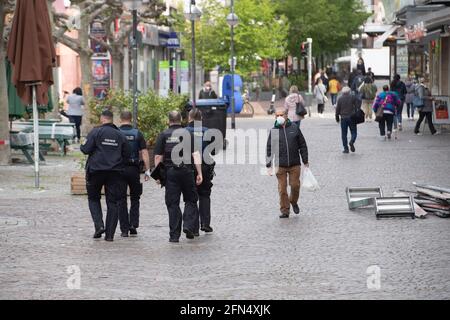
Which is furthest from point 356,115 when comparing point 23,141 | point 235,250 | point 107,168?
point 235,250

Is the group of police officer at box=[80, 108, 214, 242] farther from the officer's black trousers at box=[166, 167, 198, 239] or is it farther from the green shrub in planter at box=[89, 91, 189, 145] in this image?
the green shrub in planter at box=[89, 91, 189, 145]

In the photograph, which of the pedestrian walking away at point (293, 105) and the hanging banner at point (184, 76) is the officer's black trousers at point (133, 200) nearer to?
the pedestrian walking away at point (293, 105)

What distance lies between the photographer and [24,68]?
70.0ft

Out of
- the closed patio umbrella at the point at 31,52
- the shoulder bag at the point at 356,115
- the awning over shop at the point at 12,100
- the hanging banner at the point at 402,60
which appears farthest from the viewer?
the hanging banner at the point at 402,60

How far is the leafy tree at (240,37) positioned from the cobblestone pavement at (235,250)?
39.2 metres

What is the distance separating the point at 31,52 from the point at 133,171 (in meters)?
6.45

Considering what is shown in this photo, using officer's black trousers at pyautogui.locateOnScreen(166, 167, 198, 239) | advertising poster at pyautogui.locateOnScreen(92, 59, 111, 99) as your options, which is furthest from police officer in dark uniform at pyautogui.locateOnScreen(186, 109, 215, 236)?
advertising poster at pyautogui.locateOnScreen(92, 59, 111, 99)

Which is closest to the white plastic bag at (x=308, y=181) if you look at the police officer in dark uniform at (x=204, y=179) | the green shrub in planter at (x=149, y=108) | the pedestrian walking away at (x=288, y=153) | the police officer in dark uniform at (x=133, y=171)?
the pedestrian walking away at (x=288, y=153)

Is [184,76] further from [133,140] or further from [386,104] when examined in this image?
[133,140]

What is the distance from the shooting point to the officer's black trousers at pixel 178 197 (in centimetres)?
1506

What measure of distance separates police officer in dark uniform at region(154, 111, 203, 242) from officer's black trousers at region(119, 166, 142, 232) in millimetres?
529

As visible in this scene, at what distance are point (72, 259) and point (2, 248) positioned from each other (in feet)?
4.33
